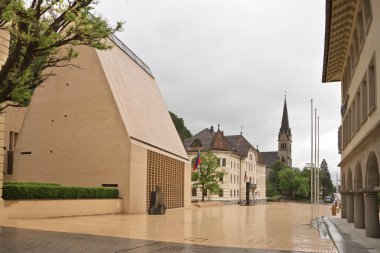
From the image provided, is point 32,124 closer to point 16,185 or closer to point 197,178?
point 16,185

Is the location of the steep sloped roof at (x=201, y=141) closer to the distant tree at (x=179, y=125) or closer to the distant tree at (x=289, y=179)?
the distant tree at (x=179, y=125)

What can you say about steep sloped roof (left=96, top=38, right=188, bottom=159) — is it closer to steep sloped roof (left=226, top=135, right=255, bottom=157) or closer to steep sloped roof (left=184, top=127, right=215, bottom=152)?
steep sloped roof (left=184, top=127, right=215, bottom=152)

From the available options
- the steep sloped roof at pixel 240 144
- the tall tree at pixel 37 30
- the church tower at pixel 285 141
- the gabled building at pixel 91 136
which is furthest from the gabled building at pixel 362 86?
the church tower at pixel 285 141

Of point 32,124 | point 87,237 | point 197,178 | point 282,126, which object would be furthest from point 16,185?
point 282,126

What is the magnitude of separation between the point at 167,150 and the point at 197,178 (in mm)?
21505

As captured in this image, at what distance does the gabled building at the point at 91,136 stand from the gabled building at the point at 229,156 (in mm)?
40401

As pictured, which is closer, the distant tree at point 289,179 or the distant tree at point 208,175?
the distant tree at point 208,175

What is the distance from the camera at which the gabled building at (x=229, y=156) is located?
266 ft

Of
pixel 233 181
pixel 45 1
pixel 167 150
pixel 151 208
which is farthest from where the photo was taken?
pixel 233 181

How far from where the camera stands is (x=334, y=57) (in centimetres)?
2758

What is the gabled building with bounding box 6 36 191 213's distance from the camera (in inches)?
1328

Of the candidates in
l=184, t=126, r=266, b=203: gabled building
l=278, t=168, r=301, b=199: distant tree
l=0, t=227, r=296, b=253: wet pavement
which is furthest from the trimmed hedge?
l=278, t=168, r=301, b=199: distant tree

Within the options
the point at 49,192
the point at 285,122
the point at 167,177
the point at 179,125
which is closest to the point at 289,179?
the point at 179,125

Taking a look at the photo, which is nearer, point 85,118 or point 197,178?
point 85,118
